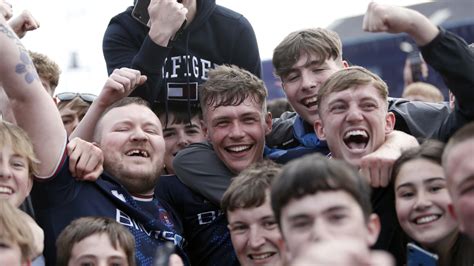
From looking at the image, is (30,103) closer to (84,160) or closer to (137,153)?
(84,160)

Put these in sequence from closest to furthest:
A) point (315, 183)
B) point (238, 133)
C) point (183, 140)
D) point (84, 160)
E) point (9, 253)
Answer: point (315, 183)
point (9, 253)
point (84, 160)
point (238, 133)
point (183, 140)

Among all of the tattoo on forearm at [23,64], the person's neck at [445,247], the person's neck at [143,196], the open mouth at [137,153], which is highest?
the tattoo on forearm at [23,64]

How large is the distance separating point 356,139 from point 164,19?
4.13 ft

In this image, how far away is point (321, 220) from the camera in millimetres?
2867

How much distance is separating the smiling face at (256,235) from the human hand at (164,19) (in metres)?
1.28

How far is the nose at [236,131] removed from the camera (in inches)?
187

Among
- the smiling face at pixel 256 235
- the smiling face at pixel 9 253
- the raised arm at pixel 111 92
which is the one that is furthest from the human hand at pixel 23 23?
the smiling face at pixel 9 253

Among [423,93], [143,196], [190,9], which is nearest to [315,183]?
[143,196]

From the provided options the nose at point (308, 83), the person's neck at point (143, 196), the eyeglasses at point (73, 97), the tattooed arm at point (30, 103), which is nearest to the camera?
the tattooed arm at point (30, 103)

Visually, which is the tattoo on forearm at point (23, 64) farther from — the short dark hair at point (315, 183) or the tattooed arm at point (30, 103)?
the short dark hair at point (315, 183)

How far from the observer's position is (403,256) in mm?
3910

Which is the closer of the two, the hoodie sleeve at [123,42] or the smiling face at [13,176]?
the smiling face at [13,176]

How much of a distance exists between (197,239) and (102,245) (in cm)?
84

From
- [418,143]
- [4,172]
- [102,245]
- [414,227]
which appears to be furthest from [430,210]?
[4,172]
